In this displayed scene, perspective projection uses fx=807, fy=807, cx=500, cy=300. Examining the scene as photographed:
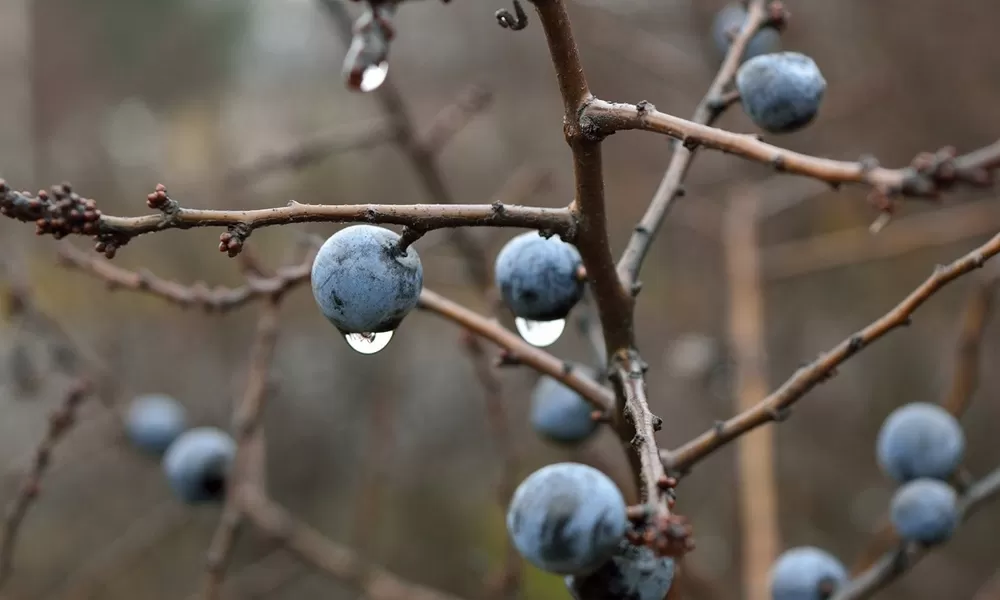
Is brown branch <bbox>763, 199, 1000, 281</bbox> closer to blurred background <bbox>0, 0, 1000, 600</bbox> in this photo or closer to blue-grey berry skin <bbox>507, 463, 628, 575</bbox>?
blurred background <bbox>0, 0, 1000, 600</bbox>

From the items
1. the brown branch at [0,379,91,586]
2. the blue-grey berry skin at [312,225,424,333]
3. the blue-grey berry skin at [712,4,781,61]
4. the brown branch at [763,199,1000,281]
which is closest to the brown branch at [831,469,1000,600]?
the blue-grey berry skin at [712,4,781,61]

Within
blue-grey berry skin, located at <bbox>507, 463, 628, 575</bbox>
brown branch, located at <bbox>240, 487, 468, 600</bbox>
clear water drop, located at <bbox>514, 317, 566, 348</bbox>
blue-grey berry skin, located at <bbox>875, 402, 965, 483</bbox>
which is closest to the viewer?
blue-grey berry skin, located at <bbox>507, 463, 628, 575</bbox>

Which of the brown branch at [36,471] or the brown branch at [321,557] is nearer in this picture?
the brown branch at [36,471]

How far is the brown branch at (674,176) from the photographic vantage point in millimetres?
999

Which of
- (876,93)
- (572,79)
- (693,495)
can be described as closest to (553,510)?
(572,79)

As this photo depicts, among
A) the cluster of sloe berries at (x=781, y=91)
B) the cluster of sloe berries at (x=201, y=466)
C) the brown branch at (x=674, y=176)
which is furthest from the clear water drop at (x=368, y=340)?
the cluster of sloe berries at (x=201, y=466)

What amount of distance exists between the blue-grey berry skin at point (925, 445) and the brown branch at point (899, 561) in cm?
7

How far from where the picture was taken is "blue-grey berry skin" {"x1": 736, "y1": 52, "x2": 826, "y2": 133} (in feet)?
3.35

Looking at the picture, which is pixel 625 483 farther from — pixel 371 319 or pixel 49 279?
pixel 49 279

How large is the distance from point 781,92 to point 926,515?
2.58 ft

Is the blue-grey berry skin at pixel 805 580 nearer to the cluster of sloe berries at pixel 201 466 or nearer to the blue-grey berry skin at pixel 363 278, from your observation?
the blue-grey berry skin at pixel 363 278

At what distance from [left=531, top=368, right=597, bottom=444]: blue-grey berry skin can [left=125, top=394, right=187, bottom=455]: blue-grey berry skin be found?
1125 millimetres

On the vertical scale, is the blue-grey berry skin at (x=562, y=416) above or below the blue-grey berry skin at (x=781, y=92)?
below

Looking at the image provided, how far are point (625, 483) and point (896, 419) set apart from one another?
1.89ft
